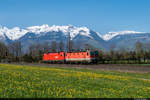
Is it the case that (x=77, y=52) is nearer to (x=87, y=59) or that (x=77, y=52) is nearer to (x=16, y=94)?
(x=87, y=59)

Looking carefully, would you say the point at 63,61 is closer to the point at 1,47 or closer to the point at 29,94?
Answer: the point at 29,94

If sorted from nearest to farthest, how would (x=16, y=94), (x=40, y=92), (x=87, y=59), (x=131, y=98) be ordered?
(x=16, y=94) → (x=40, y=92) → (x=131, y=98) → (x=87, y=59)

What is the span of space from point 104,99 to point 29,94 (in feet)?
13.2

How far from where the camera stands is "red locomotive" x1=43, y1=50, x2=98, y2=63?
218ft

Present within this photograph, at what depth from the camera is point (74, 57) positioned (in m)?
70.8

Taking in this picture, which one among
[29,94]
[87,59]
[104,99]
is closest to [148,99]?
[104,99]

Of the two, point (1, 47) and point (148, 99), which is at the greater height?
point (1, 47)

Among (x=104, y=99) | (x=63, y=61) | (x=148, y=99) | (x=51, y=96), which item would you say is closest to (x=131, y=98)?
(x=148, y=99)

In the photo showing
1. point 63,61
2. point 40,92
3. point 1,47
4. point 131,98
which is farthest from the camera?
point 1,47

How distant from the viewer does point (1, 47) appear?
13625cm

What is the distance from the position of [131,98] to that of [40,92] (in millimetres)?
5364

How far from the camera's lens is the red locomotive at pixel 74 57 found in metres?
66.3

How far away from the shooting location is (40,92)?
12.9 meters

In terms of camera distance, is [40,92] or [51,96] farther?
[40,92]
